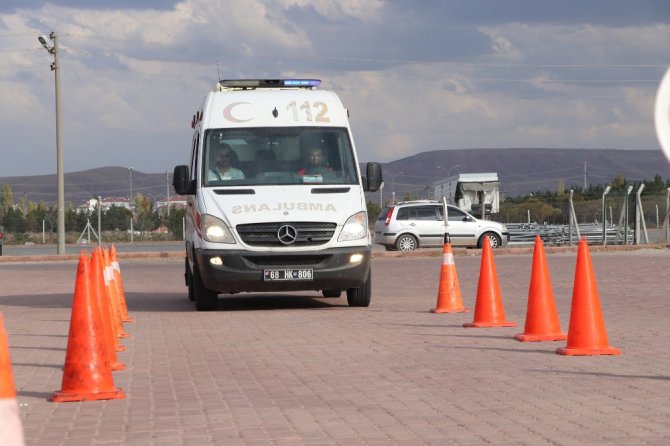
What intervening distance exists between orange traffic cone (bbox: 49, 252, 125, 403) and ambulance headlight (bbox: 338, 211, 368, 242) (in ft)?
26.0

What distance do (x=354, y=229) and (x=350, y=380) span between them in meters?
7.19

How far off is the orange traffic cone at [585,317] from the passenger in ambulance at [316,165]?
6.81 metres

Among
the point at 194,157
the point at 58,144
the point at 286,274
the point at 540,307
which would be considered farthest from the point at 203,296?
the point at 58,144

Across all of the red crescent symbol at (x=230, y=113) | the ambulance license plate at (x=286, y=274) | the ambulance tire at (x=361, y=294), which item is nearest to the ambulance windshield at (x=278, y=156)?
the red crescent symbol at (x=230, y=113)

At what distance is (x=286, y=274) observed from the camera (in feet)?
52.9

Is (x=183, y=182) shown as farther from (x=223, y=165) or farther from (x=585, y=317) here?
(x=585, y=317)

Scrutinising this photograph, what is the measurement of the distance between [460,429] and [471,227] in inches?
1280

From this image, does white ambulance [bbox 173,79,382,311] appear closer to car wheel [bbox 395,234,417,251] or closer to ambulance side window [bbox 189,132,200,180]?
ambulance side window [bbox 189,132,200,180]

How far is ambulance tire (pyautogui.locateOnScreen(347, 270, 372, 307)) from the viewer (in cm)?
1702

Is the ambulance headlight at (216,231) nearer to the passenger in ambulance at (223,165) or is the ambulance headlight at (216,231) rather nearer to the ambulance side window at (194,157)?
the passenger in ambulance at (223,165)

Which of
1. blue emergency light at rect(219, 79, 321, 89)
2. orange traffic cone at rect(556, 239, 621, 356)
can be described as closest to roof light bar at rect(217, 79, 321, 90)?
blue emergency light at rect(219, 79, 321, 89)

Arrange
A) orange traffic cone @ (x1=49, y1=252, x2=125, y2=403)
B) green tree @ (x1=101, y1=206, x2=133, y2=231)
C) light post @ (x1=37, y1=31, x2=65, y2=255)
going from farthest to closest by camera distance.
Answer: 1. green tree @ (x1=101, y1=206, x2=133, y2=231)
2. light post @ (x1=37, y1=31, x2=65, y2=255)
3. orange traffic cone @ (x1=49, y1=252, x2=125, y2=403)

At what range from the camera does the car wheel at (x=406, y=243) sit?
3903 cm

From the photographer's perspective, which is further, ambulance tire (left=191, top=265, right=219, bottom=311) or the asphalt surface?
ambulance tire (left=191, top=265, right=219, bottom=311)
